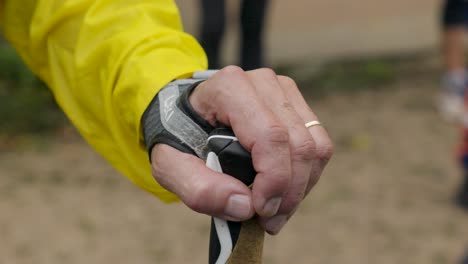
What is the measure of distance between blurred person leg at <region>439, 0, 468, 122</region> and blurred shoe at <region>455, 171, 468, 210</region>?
2.88ft

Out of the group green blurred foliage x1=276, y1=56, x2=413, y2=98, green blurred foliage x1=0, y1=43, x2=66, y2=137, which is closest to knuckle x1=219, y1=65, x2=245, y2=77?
green blurred foliage x1=0, y1=43, x2=66, y2=137

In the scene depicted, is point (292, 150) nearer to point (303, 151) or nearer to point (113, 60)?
point (303, 151)

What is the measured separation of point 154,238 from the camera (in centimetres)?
333

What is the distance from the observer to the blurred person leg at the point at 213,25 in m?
3.46

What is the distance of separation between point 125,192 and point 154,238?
406 mm

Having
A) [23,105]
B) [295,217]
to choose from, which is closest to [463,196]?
[295,217]

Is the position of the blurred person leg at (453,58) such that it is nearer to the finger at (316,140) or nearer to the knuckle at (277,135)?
the finger at (316,140)

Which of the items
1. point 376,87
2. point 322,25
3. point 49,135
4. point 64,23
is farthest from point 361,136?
point 64,23

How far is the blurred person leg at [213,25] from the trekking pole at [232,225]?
7.84ft

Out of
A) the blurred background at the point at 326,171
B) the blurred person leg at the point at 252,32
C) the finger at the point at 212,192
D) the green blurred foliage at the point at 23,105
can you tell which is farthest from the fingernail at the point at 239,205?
the green blurred foliage at the point at 23,105

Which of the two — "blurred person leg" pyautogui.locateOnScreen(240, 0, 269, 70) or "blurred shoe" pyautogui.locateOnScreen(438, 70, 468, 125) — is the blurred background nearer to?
"blurred shoe" pyautogui.locateOnScreen(438, 70, 468, 125)

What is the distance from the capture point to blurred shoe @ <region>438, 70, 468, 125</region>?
4.60 m

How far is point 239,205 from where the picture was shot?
100cm

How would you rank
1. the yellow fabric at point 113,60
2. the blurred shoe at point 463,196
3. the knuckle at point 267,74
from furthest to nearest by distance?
the blurred shoe at point 463,196
the yellow fabric at point 113,60
the knuckle at point 267,74
